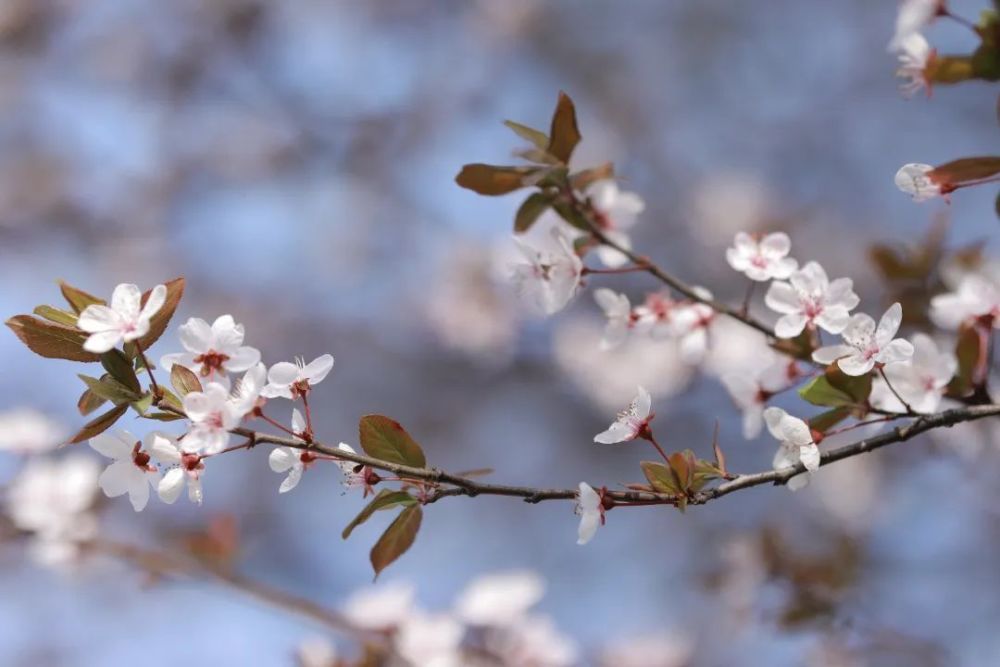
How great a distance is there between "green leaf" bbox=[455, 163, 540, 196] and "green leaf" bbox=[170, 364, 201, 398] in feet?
1.05

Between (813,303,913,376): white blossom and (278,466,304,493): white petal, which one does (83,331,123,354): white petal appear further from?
(813,303,913,376): white blossom

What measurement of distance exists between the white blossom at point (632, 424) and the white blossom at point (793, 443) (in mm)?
96

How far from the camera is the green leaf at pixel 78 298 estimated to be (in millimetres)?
672

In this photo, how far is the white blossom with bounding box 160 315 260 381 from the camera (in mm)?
677

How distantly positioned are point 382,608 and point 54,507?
613 mm

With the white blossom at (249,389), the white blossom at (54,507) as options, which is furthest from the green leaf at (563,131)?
the white blossom at (54,507)

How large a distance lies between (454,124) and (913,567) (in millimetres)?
2507

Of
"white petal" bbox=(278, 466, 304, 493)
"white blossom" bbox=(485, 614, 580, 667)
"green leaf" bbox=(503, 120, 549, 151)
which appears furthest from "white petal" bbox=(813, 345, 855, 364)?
"white blossom" bbox=(485, 614, 580, 667)

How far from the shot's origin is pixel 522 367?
3666 millimetres

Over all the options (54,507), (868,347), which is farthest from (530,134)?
(54,507)

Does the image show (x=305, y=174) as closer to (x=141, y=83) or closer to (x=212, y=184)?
(x=212, y=184)

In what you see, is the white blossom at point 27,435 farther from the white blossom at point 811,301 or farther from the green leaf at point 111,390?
the white blossom at point 811,301

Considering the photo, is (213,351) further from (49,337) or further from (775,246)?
(775,246)

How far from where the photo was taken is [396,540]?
2.36 ft
